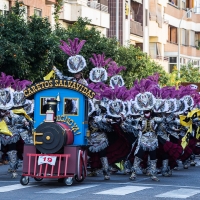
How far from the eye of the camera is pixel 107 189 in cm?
1942

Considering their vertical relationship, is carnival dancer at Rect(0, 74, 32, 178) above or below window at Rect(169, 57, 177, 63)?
below

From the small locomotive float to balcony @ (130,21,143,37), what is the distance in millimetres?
40898

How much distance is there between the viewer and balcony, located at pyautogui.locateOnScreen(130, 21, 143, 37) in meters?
61.4

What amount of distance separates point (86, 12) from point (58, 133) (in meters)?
28.6

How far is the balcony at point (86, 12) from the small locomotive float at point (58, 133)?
80.4 feet

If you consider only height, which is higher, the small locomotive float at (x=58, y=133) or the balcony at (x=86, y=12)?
the balcony at (x=86, y=12)

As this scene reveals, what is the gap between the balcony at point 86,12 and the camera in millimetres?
45694

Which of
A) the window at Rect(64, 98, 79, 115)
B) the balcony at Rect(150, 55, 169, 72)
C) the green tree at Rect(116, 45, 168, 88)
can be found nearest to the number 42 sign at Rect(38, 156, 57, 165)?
the window at Rect(64, 98, 79, 115)

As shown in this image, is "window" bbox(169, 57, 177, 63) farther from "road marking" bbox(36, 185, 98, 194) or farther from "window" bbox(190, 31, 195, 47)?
"road marking" bbox(36, 185, 98, 194)

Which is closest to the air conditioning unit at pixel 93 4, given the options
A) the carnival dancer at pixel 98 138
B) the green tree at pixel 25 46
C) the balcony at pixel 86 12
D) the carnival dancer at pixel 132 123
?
the balcony at pixel 86 12

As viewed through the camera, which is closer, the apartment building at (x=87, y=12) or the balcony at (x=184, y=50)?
the apartment building at (x=87, y=12)

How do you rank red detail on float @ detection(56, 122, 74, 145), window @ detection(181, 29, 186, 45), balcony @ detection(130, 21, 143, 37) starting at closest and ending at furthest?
red detail on float @ detection(56, 122, 74, 145) → balcony @ detection(130, 21, 143, 37) → window @ detection(181, 29, 186, 45)

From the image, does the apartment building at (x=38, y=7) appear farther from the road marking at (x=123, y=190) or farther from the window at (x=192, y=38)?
the window at (x=192, y=38)

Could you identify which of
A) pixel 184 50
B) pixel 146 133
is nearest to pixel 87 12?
pixel 146 133
